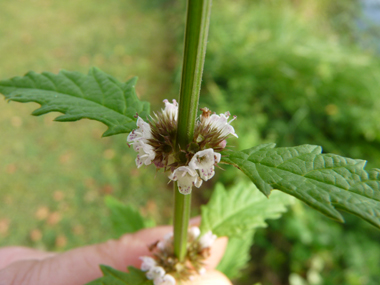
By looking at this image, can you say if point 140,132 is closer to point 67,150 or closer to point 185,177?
point 185,177

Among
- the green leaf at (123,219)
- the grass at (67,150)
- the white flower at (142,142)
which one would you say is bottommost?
the green leaf at (123,219)

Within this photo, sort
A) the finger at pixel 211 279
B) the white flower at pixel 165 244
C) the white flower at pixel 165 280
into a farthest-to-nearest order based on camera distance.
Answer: the finger at pixel 211 279 < the white flower at pixel 165 244 < the white flower at pixel 165 280

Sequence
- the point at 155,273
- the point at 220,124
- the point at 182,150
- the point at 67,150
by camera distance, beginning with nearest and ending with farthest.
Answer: the point at 182,150 → the point at 220,124 → the point at 155,273 → the point at 67,150

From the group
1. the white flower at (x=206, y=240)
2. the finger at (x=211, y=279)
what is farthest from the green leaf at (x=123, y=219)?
the white flower at (x=206, y=240)

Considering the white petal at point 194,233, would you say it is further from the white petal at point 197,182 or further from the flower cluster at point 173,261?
the white petal at point 197,182

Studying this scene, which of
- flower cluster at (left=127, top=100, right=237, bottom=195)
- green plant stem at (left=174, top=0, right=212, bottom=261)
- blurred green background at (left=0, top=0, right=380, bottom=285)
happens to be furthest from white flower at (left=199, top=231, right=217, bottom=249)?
blurred green background at (left=0, top=0, right=380, bottom=285)

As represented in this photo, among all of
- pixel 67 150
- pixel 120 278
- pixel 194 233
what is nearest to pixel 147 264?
pixel 120 278
